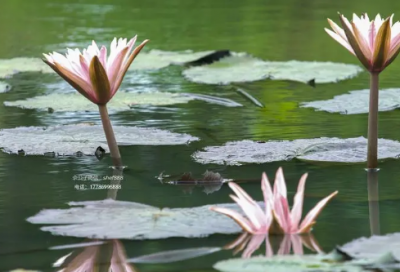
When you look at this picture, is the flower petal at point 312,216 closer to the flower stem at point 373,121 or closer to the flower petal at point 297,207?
the flower petal at point 297,207

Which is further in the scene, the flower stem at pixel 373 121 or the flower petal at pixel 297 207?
the flower stem at pixel 373 121

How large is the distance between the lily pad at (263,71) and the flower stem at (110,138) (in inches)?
68.1

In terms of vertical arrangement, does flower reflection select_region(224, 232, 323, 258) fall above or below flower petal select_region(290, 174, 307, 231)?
below

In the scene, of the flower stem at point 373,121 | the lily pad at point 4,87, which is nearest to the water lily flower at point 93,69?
the flower stem at point 373,121

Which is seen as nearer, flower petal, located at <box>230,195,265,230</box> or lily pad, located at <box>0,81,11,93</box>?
flower petal, located at <box>230,195,265,230</box>

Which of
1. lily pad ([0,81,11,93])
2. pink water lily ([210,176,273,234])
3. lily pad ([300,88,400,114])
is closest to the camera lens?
pink water lily ([210,176,273,234])

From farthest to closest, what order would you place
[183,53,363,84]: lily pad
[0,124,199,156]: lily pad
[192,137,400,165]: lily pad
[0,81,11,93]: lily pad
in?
[183,53,363,84]: lily pad → [0,81,11,93]: lily pad → [0,124,199,156]: lily pad → [192,137,400,165]: lily pad

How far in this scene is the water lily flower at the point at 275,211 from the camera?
5.75 ft

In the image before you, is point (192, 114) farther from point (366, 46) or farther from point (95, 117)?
point (366, 46)

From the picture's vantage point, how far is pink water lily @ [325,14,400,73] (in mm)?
2385

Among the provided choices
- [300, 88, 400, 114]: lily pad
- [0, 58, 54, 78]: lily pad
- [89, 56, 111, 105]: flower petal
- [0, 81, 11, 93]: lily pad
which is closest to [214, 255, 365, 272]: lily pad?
[89, 56, 111, 105]: flower petal

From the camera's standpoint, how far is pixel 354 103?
11.7 feet

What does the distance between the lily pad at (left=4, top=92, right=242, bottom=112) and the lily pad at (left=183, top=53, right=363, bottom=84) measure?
1.66ft

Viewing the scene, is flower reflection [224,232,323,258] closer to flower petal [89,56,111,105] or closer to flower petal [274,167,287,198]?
flower petal [274,167,287,198]
